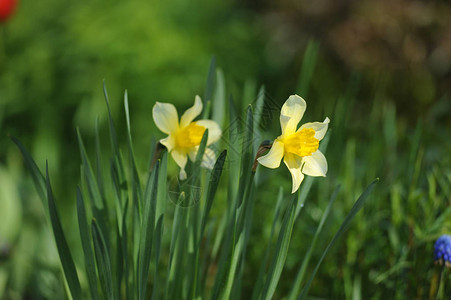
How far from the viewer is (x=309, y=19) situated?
3.42m

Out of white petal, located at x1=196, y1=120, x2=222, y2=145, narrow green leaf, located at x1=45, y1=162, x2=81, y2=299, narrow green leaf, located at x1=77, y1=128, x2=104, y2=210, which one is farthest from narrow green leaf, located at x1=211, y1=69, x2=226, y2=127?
narrow green leaf, located at x1=45, y1=162, x2=81, y2=299

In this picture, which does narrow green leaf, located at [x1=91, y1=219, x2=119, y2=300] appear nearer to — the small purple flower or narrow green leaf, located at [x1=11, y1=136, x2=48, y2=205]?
narrow green leaf, located at [x1=11, y1=136, x2=48, y2=205]

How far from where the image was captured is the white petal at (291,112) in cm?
75

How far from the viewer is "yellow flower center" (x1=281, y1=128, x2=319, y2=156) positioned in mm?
749

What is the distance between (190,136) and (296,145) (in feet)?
0.64

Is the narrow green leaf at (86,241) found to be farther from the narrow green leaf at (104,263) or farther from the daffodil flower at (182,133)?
the daffodil flower at (182,133)

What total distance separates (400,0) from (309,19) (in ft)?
2.15

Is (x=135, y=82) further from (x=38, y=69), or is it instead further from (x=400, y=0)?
(x=400, y=0)

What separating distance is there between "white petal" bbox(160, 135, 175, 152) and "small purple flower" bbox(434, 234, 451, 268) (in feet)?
1.56

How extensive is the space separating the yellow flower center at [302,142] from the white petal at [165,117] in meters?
0.20

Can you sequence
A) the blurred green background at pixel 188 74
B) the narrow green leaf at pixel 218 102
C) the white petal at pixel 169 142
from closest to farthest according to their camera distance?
the white petal at pixel 169 142, the narrow green leaf at pixel 218 102, the blurred green background at pixel 188 74

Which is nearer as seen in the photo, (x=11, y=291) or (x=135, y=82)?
(x=11, y=291)

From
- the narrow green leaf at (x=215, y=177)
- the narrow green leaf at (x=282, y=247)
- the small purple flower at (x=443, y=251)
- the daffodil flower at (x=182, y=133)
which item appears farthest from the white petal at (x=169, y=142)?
the small purple flower at (x=443, y=251)


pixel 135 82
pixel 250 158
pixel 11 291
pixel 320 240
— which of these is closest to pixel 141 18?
pixel 135 82
